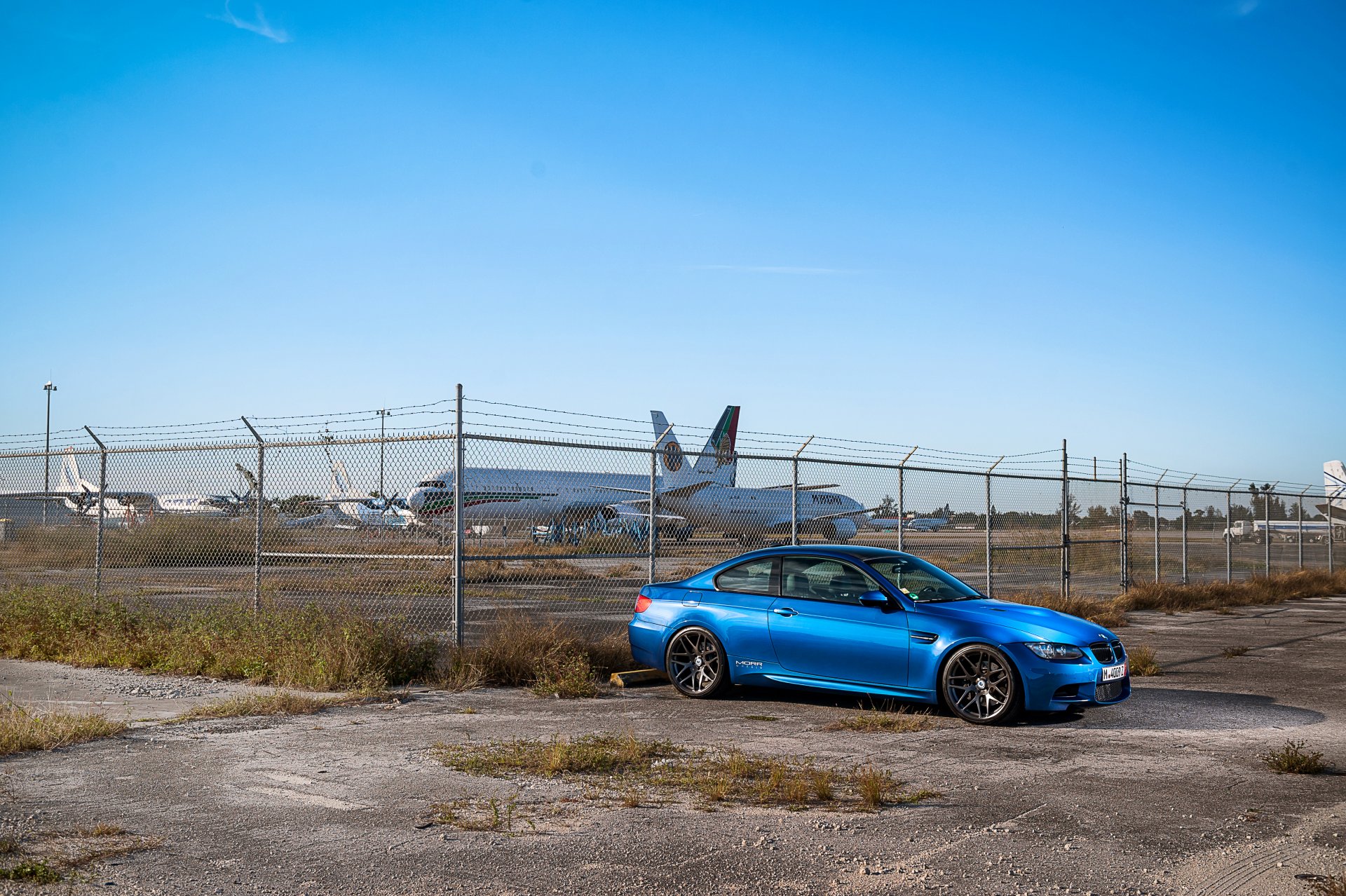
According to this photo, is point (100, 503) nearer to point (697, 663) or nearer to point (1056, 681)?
point (697, 663)

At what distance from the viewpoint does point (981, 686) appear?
8898mm

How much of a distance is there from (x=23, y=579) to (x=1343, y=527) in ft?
113

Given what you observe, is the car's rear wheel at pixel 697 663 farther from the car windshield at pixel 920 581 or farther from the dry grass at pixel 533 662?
the car windshield at pixel 920 581

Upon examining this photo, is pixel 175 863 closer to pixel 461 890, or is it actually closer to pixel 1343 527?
pixel 461 890

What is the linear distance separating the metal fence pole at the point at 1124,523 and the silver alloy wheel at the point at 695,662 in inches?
546

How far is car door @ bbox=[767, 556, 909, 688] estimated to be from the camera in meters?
9.28

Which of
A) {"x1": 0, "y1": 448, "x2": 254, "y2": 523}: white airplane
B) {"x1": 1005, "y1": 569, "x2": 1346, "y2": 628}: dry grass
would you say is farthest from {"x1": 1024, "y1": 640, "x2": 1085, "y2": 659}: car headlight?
{"x1": 0, "y1": 448, "x2": 254, "y2": 523}: white airplane

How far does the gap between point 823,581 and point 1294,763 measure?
3.89 metres

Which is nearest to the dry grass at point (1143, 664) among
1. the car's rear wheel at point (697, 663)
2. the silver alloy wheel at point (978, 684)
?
the silver alloy wheel at point (978, 684)

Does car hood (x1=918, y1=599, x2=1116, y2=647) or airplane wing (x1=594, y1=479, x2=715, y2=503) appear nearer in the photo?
car hood (x1=918, y1=599, x2=1116, y2=647)

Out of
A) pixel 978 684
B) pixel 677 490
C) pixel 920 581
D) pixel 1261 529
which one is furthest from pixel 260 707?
pixel 1261 529

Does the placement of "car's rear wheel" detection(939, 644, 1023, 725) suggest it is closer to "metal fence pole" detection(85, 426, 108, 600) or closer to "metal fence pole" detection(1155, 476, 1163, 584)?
"metal fence pole" detection(85, 426, 108, 600)

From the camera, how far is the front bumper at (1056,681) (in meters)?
8.68

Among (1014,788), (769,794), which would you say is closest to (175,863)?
(769,794)
